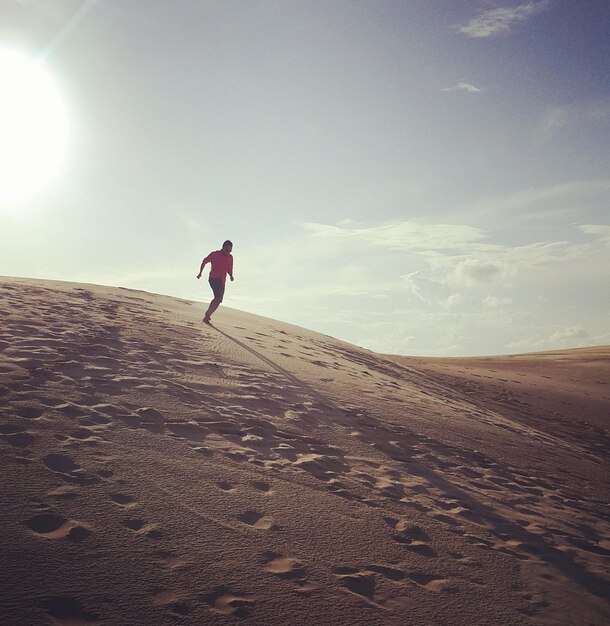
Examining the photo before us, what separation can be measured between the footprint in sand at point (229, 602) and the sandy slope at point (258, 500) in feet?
0.03

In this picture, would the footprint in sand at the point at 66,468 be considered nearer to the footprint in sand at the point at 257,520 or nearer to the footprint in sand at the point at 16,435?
the footprint in sand at the point at 16,435

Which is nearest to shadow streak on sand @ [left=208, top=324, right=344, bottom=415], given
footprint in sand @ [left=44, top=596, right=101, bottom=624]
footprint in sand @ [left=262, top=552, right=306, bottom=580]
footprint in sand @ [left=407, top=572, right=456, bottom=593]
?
footprint in sand @ [left=407, top=572, right=456, bottom=593]

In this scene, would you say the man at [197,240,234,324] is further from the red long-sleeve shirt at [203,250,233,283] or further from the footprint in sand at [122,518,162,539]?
the footprint in sand at [122,518,162,539]

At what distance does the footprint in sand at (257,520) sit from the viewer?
126 inches

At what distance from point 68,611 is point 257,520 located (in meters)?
1.31

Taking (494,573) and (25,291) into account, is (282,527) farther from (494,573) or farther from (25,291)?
(25,291)

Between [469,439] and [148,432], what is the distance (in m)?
4.32

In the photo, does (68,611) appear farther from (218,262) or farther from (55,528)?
(218,262)

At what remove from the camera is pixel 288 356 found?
358 inches

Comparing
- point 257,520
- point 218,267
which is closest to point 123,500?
point 257,520

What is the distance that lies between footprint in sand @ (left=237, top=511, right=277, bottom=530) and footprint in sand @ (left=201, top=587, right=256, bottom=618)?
67 cm

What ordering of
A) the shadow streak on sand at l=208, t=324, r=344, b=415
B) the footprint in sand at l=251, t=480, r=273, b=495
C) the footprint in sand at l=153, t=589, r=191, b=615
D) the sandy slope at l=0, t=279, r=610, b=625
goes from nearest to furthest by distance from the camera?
1. the footprint in sand at l=153, t=589, r=191, b=615
2. the sandy slope at l=0, t=279, r=610, b=625
3. the footprint in sand at l=251, t=480, r=273, b=495
4. the shadow streak on sand at l=208, t=324, r=344, b=415

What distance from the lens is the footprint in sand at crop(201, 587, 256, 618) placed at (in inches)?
94.3

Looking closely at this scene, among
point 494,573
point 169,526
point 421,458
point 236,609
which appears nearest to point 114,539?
point 169,526
